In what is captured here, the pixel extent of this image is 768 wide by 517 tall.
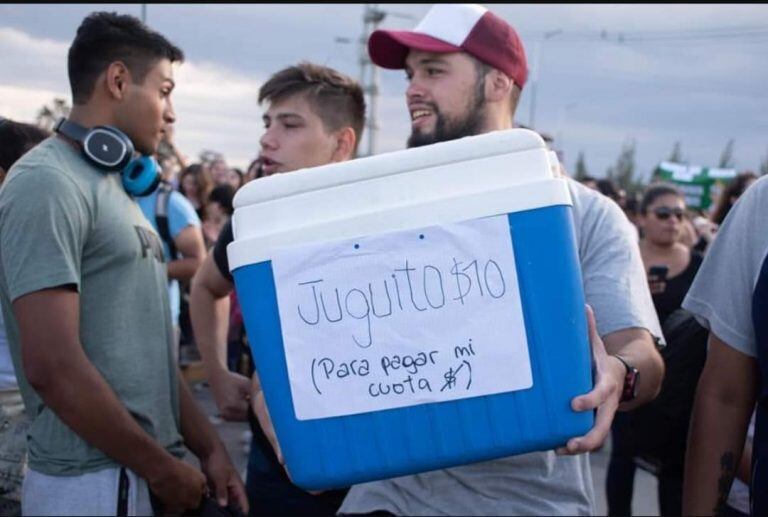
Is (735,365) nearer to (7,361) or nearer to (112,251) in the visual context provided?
(112,251)

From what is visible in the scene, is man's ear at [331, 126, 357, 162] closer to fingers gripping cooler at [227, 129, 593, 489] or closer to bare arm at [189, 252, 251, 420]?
bare arm at [189, 252, 251, 420]

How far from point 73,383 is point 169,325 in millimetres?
453

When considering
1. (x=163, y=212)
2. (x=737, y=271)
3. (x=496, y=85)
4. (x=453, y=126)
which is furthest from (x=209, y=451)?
(x=163, y=212)

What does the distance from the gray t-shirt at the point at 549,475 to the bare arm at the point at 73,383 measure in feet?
1.93

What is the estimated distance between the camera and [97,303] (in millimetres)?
2309

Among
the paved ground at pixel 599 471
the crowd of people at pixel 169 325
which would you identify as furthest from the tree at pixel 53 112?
the paved ground at pixel 599 471

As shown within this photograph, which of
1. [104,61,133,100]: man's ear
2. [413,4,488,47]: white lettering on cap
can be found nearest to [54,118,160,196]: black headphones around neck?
[104,61,133,100]: man's ear

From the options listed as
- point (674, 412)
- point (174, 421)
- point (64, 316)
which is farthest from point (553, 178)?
point (674, 412)

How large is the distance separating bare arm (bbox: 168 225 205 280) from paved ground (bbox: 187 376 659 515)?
1059mm

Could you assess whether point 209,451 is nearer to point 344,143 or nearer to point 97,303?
point 97,303

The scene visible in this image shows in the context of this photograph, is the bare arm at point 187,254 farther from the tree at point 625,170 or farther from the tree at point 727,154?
the tree at point 625,170

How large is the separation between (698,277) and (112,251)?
144cm

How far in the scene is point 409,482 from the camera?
2.22 m

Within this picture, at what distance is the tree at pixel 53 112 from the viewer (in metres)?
2.66
